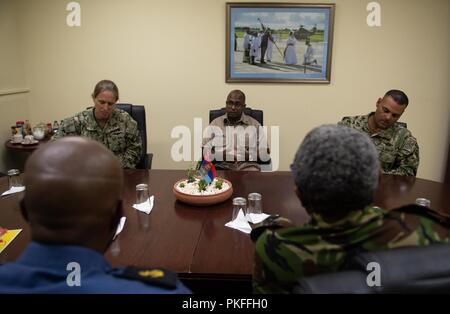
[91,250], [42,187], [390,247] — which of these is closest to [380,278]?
[390,247]

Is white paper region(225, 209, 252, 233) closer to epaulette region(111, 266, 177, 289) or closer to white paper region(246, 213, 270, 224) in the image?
white paper region(246, 213, 270, 224)

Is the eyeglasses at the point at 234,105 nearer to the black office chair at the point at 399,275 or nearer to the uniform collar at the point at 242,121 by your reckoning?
the uniform collar at the point at 242,121

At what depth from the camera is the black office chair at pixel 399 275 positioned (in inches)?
27.3

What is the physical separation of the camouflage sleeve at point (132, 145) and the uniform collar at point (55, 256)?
190 cm

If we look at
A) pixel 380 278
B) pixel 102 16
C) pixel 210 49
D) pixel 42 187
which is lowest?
pixel 380 278

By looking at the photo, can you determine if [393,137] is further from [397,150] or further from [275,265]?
[275,265]

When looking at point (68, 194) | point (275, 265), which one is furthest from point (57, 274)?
point (275, 265)

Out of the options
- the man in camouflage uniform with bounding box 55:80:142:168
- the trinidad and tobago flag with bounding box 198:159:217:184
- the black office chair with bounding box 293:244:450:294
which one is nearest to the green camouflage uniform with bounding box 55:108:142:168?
the man in camouflage uniform with bounding box 55:80:142:168

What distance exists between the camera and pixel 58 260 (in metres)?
0.69

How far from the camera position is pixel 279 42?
11.4 feet

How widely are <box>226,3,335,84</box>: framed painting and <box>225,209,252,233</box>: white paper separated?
2.23 m

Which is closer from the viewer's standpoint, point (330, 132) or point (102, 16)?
point (330, 132)

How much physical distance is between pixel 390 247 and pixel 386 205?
105 cm

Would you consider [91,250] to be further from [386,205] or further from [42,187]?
[386,205]
